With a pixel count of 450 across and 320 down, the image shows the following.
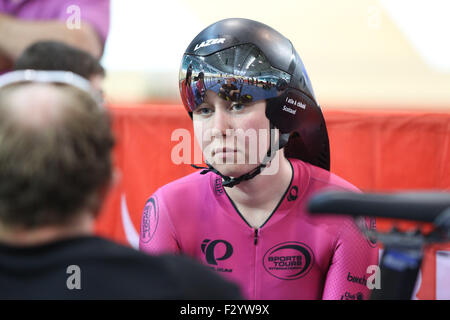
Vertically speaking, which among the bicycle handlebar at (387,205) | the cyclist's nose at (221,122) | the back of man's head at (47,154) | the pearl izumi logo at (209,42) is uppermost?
the pearl izumi logo at (209,42)

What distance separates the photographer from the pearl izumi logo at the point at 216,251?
2.03 metres

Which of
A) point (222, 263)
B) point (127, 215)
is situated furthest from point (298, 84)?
point (127, 215)

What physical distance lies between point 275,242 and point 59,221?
107 centimetres

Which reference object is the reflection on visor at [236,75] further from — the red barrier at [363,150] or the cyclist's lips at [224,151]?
the red barrier at [363,150]

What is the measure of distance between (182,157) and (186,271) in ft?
6.45

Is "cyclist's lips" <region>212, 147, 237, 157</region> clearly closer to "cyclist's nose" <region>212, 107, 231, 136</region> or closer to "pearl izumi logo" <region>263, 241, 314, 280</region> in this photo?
"cyclist's nose" <region>212, 107, 231, 136</region>

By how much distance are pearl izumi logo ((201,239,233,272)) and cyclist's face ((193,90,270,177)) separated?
0.30m

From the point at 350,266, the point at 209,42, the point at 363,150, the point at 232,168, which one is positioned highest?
the point at 209,42

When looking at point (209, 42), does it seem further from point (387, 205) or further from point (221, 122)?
point (387, 205)

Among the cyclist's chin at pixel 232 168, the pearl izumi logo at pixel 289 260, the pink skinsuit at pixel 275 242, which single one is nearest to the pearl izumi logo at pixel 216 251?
the pink skinsuit at pixel 275 242

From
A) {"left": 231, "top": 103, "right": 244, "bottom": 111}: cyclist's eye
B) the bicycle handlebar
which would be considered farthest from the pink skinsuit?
the bicycle handlebar

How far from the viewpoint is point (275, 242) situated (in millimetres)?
2020

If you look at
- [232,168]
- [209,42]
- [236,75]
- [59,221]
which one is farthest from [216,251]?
[59,221]

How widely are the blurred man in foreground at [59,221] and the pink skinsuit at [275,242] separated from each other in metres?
0.88
